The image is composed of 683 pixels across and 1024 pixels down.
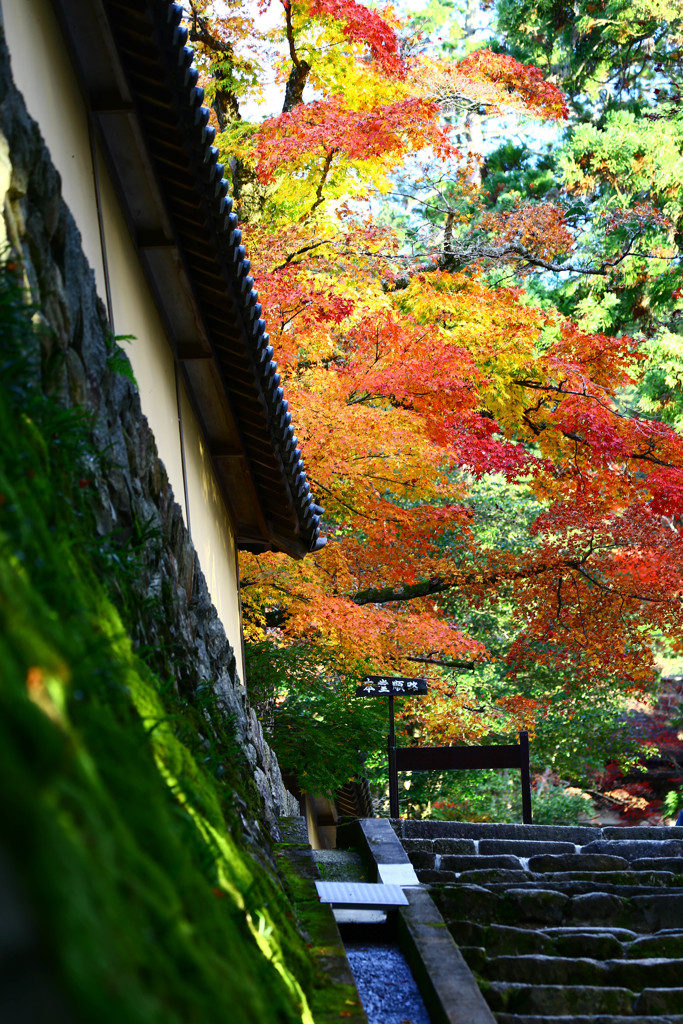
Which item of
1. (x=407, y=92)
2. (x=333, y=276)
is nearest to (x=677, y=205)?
(x=407, y=92)

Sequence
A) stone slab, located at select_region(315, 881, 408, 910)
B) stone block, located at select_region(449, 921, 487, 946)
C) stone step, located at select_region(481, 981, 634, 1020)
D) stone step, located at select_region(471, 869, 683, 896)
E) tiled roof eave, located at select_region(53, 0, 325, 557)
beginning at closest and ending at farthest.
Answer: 1. tiled roof eave, located at select_region(53, 0, 325, 557)
2. stone slab, located at select_region(315, 881, 408, 910)
3. stone step, located at select_region(481, 981, 634, 1020)
4. stone block, located at select_region(449, 921, 487, 946)
5. stone step, located at select_region(471, 869, 683, 896)

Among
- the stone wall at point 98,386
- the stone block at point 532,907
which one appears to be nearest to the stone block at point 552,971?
the stone block at point 532,907

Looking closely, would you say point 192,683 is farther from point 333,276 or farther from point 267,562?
point 333,276

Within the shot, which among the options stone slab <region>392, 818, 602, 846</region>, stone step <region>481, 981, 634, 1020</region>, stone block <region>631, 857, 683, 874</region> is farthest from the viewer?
stone slab <region>392, 818, 602, 846</region>

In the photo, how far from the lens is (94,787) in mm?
1566

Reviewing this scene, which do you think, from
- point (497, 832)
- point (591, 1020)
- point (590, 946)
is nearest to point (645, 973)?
point (590, 946)

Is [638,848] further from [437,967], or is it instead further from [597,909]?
[437,967]

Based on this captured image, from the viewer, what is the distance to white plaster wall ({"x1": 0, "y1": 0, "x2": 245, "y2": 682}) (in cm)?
417

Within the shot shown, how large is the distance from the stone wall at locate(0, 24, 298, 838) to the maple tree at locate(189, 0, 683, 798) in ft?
22.8

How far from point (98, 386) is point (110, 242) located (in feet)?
5.26

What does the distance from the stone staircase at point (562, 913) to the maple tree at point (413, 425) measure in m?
3.31

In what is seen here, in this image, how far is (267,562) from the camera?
1294cm

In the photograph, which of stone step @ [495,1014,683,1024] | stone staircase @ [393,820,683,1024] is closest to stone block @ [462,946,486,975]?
stone staircase @ [393,820,683,1024]

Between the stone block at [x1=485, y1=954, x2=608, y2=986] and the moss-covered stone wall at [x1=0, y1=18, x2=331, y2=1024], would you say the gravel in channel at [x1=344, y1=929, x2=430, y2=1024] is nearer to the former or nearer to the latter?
the stone block at [x1=485, y1=954, x2=608, y2=986]
